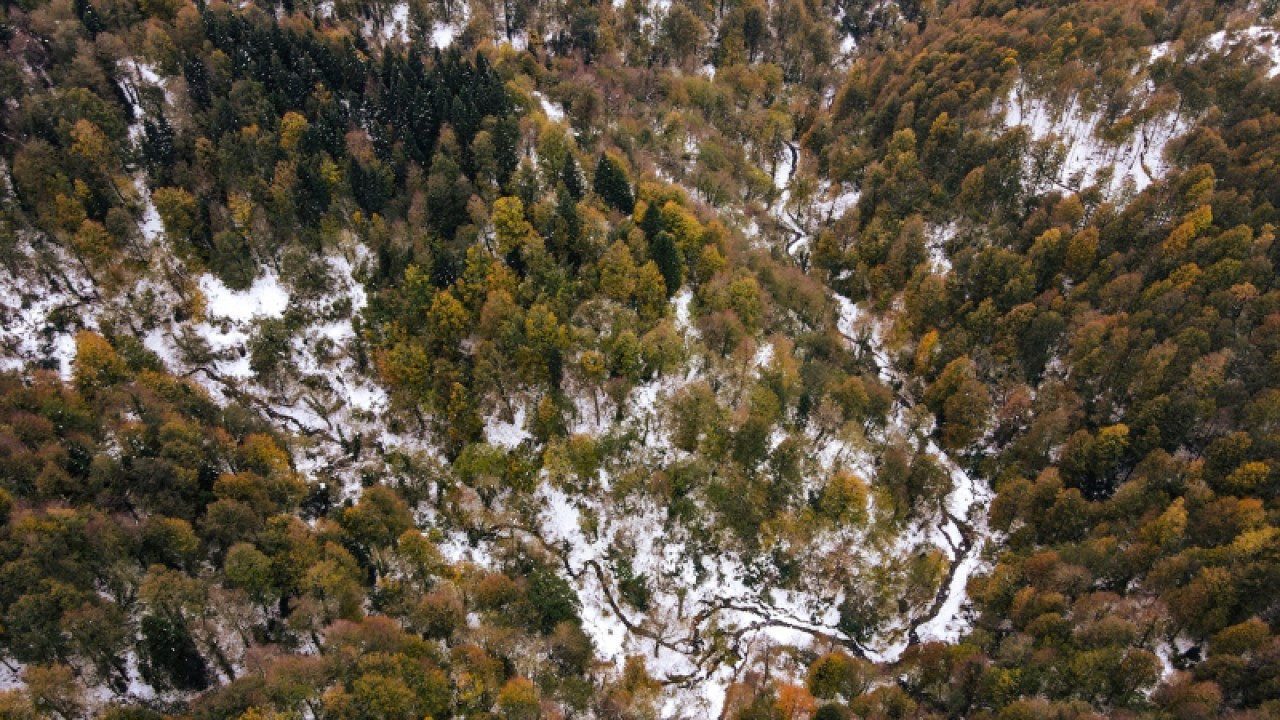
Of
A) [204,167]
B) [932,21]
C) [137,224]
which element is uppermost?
[932,21]

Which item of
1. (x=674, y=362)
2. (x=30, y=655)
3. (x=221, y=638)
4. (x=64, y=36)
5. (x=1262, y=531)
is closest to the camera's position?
A: (x=30, y=655)

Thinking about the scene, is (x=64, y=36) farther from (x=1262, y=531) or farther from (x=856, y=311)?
(x=1262, y=531)

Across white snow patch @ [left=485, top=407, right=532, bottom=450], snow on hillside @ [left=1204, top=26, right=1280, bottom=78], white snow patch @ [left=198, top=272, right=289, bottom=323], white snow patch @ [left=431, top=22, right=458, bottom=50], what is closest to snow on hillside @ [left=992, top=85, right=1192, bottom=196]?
snow on hillside @ [left=1204, top=26, right=1280, bottom=78]

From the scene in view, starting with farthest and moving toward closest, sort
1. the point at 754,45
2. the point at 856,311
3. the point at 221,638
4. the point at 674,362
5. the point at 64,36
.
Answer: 1. the point at 754,45
2. the point at 856,311
3. the point at 64,36
4. the point at 674,362
5. the point at 221,638

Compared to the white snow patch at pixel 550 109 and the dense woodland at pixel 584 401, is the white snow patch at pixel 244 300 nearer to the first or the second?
the dense woodland at pixel 584 401

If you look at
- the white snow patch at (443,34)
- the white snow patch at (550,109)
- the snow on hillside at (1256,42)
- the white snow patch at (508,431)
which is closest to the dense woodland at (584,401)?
the white snow patch at (508,431)

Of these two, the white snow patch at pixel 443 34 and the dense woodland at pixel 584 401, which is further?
the white snow patch at pixel 443 34

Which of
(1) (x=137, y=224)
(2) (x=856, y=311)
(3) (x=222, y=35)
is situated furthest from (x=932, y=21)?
(1) (x=137, y=224)

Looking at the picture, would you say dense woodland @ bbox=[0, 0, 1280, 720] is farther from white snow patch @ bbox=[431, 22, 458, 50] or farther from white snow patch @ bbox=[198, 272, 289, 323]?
white snow patch @ bbox=[431, 22, 458, 50]
